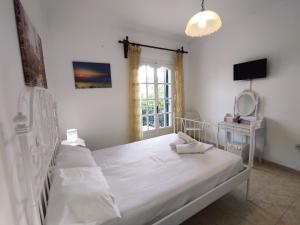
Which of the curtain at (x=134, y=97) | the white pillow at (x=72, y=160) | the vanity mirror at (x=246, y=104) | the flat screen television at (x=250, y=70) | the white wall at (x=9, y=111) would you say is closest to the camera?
the white wall at (x=9, y=111)

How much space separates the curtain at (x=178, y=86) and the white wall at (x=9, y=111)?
317 cm

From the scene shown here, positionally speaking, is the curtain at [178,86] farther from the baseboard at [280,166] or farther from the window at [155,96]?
the baseboard at [280,166]

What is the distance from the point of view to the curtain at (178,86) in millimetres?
3803

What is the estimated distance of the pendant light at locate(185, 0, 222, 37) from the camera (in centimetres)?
167

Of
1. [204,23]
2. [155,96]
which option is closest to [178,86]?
[155,96]

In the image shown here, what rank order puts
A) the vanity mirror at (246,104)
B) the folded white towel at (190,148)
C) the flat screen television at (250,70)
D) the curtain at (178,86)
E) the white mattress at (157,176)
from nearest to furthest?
the white mattress at (157,176) < the folded white towel at (190,148) < the flat screen television at (250,70) < the vanity mirror at (246,104) < the curtain at (178,86)

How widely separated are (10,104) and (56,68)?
202cm

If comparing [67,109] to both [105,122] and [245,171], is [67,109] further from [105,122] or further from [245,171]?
[245,171]

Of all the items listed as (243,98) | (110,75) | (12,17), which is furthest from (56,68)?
(243,98)

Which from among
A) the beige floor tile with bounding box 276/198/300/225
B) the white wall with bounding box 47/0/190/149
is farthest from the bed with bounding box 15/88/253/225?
the white wall with bounding box 47/0/190/149

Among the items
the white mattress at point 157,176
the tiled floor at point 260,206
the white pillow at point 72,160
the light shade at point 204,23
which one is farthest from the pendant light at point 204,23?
the tiled floor at point 260,206

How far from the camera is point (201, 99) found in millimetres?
3975

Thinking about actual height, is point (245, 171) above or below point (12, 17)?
below

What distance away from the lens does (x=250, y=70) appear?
284 centimetres
